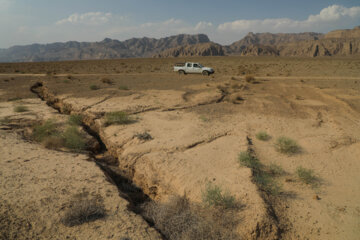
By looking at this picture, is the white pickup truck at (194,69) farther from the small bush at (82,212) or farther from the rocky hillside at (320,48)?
the rocky hillside at (320,48)

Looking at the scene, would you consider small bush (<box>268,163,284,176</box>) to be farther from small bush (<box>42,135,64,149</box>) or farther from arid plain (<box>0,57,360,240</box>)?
small bush (<box>42,135,64,149</box>)

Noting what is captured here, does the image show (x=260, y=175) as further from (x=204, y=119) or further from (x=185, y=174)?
(x=204, y=119)

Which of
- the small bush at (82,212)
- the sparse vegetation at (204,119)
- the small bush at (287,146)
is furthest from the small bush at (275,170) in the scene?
the small bush at (82,212)

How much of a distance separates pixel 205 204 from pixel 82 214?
1869 millimetres

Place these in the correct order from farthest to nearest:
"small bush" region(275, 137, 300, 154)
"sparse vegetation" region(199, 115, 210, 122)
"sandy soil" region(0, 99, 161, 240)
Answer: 1. "sparse vegetation" region(199, 115, 210, 122)
2. "small bush" region(275, 137, 300, 154)
3. "sandy soil" region(0, 99, 161, 240)

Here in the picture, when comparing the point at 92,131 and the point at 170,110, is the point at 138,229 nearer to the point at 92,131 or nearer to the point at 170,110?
the point at 92,131

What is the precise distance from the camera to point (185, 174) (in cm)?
428

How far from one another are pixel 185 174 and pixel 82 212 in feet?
6.46

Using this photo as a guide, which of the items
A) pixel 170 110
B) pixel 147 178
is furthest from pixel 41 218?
pixel 170 110

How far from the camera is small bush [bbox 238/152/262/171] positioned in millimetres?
4461

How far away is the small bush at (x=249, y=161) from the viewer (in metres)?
4.46

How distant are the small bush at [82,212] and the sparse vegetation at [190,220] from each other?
716 millimetres

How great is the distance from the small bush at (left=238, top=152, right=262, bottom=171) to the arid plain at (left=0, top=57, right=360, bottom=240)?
0.03 metres

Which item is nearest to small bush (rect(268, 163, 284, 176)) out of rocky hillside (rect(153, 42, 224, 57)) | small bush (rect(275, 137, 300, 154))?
small bush (rect(275, 137, 300, 154))
